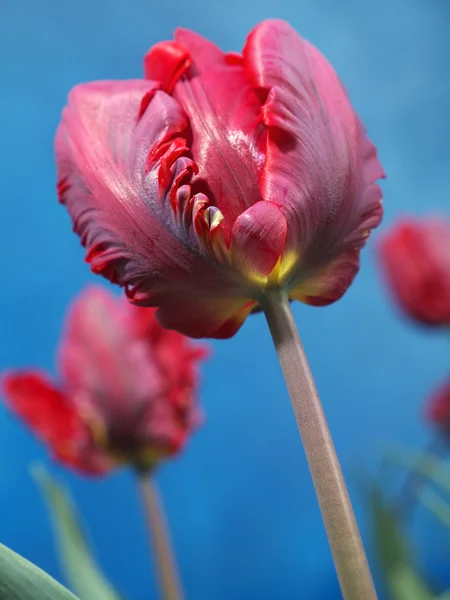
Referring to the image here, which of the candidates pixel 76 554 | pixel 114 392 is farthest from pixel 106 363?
pixel 76 554

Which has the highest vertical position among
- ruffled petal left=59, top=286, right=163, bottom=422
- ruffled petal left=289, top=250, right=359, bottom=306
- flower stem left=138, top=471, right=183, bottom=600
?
ruffled petal left=289, top=250, right=359, bottom=306

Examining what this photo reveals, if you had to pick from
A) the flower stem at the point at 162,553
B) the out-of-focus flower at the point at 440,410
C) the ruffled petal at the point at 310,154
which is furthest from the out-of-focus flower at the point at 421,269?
the ruffled petal at the point at 310,154

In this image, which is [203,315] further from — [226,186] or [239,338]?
[239,338]

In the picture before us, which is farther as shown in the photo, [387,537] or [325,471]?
[387,537]

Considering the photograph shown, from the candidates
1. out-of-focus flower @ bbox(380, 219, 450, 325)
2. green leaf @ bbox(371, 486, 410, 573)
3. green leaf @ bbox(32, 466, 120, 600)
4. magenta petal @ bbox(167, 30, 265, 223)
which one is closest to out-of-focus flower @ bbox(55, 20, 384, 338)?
magenta petal @ bbox(167, 30, 265, 223)

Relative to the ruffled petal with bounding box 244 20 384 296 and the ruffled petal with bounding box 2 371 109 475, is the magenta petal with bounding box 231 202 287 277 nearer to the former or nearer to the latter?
the ruffled petal with bounding box 244 20 384 296

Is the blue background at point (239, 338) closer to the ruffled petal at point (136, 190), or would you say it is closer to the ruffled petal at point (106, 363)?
the ruffled petal at point (106, 363)

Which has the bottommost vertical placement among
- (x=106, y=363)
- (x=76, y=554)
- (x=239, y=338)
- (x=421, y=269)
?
(x=76, y=554)
